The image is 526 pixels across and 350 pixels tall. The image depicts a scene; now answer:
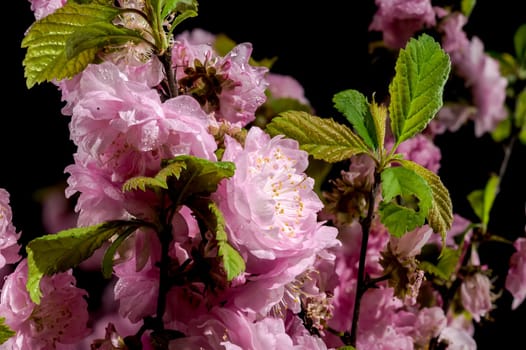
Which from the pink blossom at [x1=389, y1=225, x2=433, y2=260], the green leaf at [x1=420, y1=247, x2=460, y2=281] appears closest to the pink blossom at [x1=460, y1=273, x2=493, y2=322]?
the green leaf at [x1=420, y1=247, x2=460, y2=281]

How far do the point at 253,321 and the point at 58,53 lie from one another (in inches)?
8.8

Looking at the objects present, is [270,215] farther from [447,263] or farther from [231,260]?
[447,263]

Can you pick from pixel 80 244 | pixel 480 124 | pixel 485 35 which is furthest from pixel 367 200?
pixel 485 35

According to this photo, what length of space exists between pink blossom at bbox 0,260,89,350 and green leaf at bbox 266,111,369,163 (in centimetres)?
19

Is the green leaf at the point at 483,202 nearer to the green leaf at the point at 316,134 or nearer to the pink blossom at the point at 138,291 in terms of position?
the green leaf at the point at 316,134

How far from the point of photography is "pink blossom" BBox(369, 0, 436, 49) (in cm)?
98

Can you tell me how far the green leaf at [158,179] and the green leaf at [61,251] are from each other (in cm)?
4

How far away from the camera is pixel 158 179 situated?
49 cm

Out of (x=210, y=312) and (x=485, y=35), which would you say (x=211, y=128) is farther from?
(x=485, y=35)

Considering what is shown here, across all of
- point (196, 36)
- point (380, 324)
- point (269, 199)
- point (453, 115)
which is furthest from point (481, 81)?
point (269, 199)

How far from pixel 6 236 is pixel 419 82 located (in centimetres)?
32

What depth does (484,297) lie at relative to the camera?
0.87 metres

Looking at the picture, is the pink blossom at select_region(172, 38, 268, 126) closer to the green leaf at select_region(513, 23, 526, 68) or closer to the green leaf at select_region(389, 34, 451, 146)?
the green leaf at select_region(389, 34, 451, 146)

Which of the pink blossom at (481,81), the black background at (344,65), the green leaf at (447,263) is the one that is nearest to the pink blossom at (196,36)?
the black background at (344,65)
